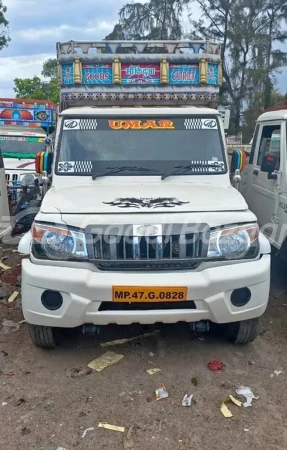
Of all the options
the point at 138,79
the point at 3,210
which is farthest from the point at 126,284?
the point at 3,210

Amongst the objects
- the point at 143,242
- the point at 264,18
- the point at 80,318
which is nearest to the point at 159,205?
the point at 143,242

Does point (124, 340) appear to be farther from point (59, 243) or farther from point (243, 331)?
point (59, 243)

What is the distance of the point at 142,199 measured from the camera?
13.3 ft

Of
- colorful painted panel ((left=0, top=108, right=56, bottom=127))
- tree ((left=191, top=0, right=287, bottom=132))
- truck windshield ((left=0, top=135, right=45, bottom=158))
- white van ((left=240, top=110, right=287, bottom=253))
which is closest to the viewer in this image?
white van ((left=240, top=110, right=287, bottom=253))

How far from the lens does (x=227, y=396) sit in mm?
3557

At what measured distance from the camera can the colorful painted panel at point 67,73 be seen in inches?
216

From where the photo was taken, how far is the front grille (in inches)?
143

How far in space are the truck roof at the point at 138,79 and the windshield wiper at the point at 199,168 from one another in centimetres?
106

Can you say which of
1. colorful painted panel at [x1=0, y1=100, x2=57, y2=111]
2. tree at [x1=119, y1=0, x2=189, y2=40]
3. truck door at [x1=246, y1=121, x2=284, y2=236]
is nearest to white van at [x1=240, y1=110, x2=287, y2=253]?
truck door at [x1=246, y1=121, x2=284, y2=236]

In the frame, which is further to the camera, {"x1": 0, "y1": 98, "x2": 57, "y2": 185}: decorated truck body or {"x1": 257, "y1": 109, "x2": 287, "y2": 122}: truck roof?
{"x1": 0, "y1": 98, "x2": 57, "y2": 185}: decorated truck body

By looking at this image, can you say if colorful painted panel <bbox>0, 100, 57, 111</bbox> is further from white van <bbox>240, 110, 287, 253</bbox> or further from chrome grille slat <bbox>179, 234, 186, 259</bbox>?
chrome grille slat <bbox>179, 234, 186, 259</bbox>

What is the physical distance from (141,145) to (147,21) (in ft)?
39.3

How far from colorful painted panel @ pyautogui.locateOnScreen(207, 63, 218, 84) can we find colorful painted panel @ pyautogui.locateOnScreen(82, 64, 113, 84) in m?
1.14

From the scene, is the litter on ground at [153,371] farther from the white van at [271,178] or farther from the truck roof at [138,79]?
the truck roof at [138,79]
